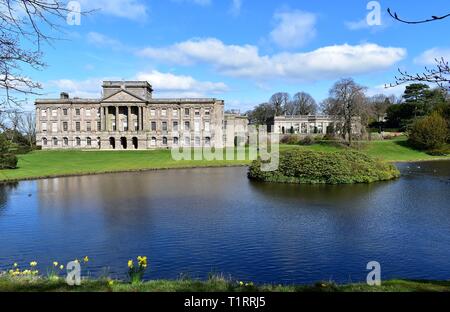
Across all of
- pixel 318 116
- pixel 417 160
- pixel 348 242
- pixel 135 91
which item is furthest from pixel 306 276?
pixel 318 116

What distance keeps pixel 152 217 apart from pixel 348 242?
8.92 metres

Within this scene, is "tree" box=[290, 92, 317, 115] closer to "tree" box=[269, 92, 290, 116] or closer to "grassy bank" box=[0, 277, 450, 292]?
"tree" box=[269, 92, 290, 116]

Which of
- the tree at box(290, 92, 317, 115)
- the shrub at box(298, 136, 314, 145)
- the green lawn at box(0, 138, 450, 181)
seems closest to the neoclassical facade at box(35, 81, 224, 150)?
the shrub at box(298, 136, 314, 145)

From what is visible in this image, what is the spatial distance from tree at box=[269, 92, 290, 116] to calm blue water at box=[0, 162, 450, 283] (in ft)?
315

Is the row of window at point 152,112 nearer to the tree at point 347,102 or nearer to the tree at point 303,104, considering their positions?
the tree at point 347,102

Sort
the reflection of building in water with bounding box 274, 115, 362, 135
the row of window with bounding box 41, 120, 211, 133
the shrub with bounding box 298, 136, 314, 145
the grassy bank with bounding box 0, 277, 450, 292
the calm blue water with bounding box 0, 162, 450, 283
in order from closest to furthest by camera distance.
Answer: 1. the grassy bank with bounding box 0, 277, 450, 292
2. the calm blue water with bounding box 0, 162, 450, 283
3. the shrub with bounding box 298, 136, 314, 145
4. the row of window with bounding box 41, 120, 211, 133
5. the reflection of building in water with bounding box 274, 115, 362, 135

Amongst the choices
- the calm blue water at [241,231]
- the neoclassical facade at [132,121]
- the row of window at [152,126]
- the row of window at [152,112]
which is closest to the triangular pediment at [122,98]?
the neoclassical facade at [132,121]

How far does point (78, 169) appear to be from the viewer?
42094 millimetres

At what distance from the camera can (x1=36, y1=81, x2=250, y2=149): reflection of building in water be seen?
79.5 m

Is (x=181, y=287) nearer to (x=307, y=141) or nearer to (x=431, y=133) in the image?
Answer: (x=431, y=133)

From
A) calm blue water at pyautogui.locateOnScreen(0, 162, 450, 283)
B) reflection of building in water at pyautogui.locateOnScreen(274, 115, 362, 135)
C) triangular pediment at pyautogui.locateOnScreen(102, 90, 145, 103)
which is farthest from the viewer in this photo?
reflection of building in water at pyautogui.locateOnScreen(274, 115, 362, 135)

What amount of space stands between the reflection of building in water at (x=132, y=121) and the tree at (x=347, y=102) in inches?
1067

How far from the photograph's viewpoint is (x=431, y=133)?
61656 mm

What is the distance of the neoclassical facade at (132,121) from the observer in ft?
261
